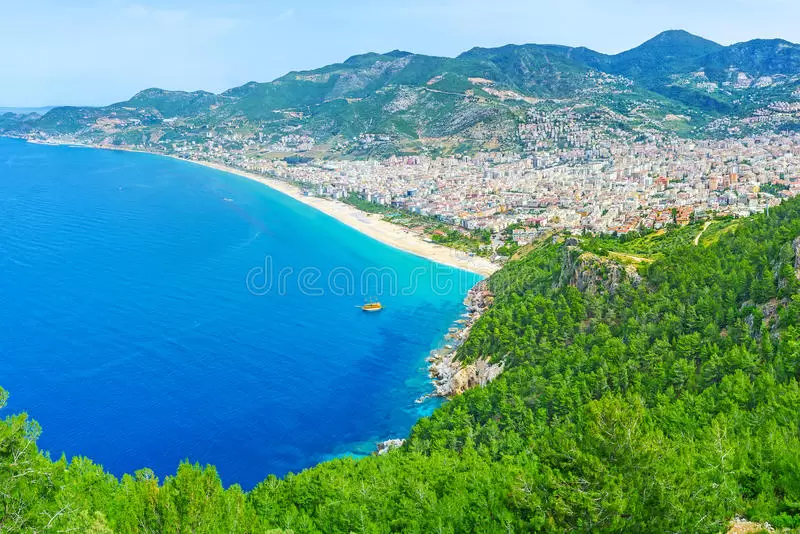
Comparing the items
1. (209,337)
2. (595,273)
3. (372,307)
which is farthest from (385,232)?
(595,273)

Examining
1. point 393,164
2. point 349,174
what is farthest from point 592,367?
point 393,164

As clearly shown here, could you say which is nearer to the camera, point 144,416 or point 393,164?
point 144,416

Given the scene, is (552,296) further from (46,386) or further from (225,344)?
(46,386)

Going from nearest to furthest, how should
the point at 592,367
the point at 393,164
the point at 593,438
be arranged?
the point at 593,438, the point at 592,367, the point at 393,164

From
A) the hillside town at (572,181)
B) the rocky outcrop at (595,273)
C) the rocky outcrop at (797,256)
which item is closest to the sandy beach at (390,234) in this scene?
the hillside town at (572,181)

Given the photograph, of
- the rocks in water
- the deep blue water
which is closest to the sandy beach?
the deep blue water

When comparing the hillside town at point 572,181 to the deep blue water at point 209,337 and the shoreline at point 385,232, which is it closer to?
the shoreline at point 385,232

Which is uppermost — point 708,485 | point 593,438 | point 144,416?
point 593,438
